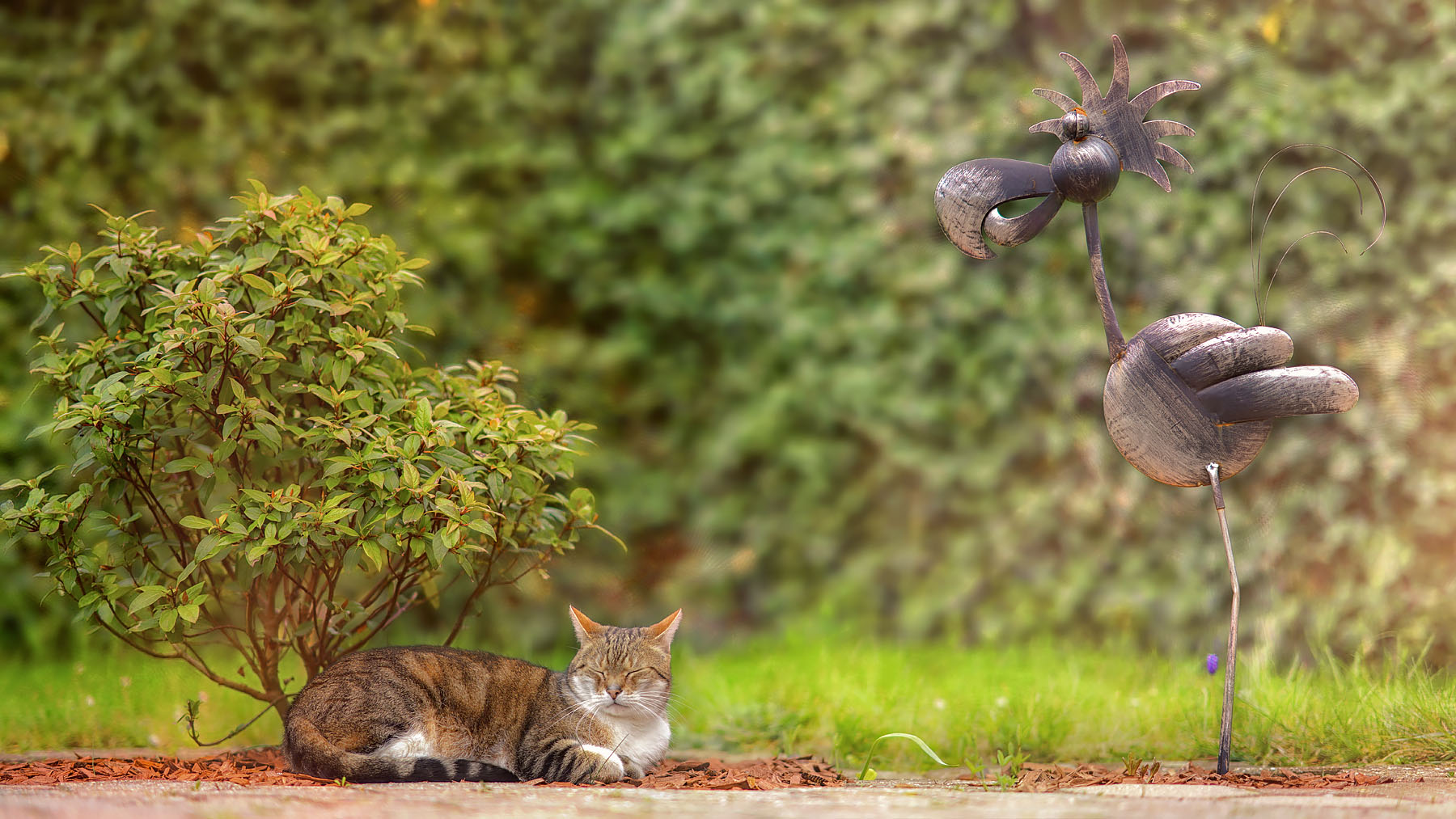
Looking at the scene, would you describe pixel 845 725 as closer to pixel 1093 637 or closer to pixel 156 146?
pixel 1093 637

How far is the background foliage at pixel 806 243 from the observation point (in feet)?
13.6

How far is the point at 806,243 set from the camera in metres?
4.54

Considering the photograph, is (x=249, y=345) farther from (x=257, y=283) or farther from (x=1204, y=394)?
(x=1204, y=394)

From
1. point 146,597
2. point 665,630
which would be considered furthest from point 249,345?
point 665,630

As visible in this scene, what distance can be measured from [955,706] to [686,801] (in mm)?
1530

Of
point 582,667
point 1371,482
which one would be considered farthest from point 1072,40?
point 582,667

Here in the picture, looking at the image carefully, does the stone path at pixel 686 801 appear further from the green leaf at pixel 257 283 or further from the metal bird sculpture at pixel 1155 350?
the green leaf at pixel 257 283

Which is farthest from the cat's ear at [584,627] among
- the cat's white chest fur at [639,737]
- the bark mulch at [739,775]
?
the bark mulch at [739,775]

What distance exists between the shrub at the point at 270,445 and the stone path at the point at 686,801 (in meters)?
0.52

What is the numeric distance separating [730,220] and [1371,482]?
2664 millimetres

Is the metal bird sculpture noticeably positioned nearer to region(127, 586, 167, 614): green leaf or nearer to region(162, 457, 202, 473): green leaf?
region(162, 457, 202, 473): green leaf

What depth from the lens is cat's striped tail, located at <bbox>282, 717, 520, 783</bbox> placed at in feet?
8.71

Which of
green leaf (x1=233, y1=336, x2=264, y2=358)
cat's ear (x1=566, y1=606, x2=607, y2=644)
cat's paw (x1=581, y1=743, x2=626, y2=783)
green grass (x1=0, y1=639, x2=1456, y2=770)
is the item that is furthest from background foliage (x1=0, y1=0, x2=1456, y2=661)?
green leaf (x1=233, y1=336, x2=264, y2=358)

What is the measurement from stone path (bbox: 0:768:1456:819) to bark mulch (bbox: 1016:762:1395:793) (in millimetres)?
76
